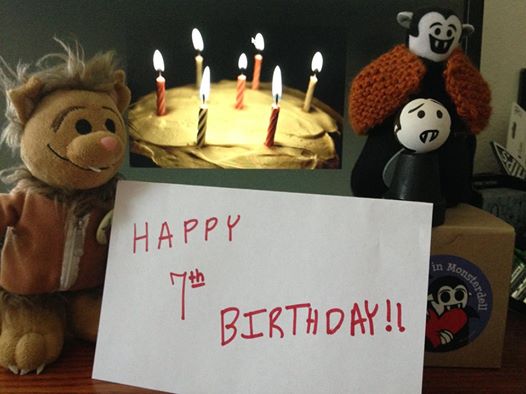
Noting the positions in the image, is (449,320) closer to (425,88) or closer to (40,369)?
(425,88)

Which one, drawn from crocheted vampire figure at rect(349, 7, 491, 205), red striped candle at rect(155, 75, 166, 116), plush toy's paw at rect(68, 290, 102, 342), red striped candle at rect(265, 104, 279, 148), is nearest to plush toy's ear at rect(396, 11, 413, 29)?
crocheted vampire figure at rect(349, 7, 491, 205)

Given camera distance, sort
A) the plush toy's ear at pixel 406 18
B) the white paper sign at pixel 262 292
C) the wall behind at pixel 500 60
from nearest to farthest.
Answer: the white paper sign at pixel 262 292 → the plush toy's ear at pixel 406 18 → the wall behind at pixel 500 60

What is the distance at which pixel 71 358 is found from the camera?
531 millimetres

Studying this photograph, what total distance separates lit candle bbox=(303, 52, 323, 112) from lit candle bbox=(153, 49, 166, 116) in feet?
0.63

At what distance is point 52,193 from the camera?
0.49 meters

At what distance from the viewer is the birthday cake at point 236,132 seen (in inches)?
26.8

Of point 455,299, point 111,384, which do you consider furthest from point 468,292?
point 111,384

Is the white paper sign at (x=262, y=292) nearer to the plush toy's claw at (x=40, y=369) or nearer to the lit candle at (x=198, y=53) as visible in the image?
the plush toy's claw at (x=40, y=369)

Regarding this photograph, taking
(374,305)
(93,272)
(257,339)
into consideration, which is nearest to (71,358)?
(93,272)

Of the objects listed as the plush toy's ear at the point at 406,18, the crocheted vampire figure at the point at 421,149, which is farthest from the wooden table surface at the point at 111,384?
the plush toy's ear at the point at 406,18

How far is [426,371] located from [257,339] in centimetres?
20

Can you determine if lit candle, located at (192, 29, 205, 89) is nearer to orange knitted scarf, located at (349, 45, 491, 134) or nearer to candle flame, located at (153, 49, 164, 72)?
candle flame, located at (153, 49, 164, 72)

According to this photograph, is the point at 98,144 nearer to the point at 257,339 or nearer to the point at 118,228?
the point at 118,228

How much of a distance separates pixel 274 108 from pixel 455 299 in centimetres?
33
